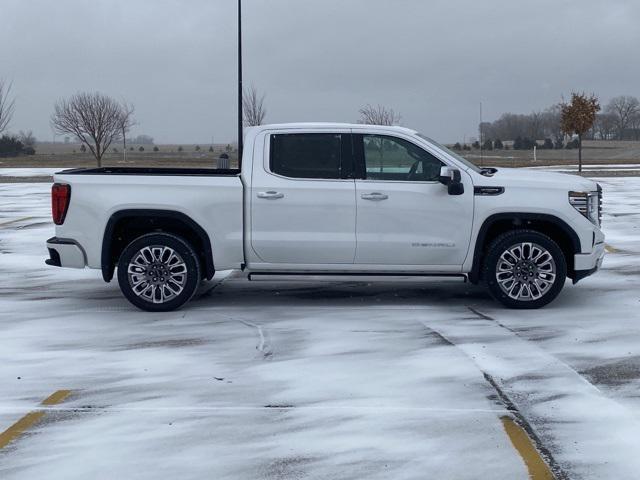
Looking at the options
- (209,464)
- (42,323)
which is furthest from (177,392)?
(42,323)

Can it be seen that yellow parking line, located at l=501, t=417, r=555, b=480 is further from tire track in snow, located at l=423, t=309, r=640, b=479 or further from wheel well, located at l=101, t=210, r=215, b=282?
wheel well, located at l=101, t=210, r=215, b=282

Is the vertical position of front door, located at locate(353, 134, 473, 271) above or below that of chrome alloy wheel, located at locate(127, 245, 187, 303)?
above

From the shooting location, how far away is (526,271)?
32.5 feet

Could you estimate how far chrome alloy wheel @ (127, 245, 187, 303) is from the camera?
32.1ft

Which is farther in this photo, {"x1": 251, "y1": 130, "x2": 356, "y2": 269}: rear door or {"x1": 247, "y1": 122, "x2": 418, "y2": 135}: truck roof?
{"x1": 247, "y1": 122, "x2": 418, "y2": 135}: truck roof

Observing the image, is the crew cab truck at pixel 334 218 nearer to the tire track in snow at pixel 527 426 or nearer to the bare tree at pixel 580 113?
the tire track in snow at pixel 527 426

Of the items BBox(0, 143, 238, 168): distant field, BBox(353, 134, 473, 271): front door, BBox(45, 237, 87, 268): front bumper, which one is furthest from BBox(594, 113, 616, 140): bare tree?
BBox(45, 237, 87, 268): front bumper

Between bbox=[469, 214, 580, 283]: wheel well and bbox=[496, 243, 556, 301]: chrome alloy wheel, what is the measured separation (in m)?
0.24

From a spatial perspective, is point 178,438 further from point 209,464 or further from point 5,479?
point 5,479

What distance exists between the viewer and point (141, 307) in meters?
9.95

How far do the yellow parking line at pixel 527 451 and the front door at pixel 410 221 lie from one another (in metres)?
3.88

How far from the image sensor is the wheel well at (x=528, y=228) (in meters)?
9.81

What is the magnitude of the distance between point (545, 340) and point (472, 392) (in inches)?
79.3

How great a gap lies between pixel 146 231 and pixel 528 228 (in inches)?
159
